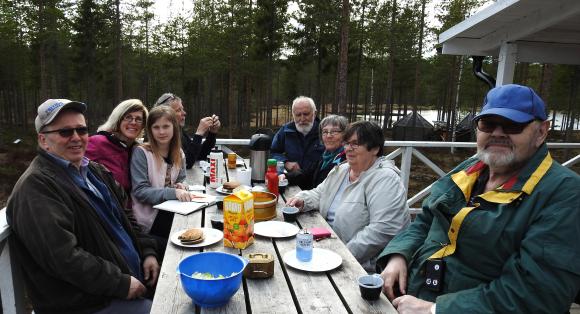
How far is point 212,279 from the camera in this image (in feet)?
4.12

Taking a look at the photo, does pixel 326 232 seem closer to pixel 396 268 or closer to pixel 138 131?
pixel 396 268

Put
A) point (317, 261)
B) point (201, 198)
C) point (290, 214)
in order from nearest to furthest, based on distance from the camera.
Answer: point (317, 261)
point (290, 214)
point (201, 198)

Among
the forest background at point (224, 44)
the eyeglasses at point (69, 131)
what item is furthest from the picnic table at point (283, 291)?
the forest background at point (224, 44)

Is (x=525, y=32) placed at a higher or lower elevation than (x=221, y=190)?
higher

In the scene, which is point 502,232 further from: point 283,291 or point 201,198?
point 201,198

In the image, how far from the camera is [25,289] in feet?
5.93

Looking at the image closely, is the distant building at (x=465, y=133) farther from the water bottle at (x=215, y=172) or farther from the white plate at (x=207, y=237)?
the white plate at (x=207, y=237)

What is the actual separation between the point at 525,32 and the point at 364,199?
3.24m

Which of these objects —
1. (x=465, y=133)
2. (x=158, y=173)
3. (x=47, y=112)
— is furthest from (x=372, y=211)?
(x=465, y=133)

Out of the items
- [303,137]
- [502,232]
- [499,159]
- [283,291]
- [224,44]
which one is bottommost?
[283,291]

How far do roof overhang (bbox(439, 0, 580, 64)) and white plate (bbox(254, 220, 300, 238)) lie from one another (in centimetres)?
329

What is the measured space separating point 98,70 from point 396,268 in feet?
89.4

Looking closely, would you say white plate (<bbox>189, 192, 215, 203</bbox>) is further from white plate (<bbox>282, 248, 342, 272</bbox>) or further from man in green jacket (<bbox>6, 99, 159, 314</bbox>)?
white plate (<bbox>282, 248, 342, 272</bbox>)

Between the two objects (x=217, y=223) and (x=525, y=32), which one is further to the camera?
(x=525, y=32)
